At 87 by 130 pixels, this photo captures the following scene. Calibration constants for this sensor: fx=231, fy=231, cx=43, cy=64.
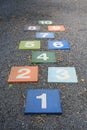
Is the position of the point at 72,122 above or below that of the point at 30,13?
above

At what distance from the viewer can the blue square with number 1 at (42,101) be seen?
282 cm

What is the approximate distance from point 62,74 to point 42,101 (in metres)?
0.76

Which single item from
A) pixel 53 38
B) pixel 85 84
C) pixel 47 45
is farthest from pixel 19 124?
pixel 53 38

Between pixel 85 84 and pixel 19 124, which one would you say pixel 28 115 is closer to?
pixel 19 124

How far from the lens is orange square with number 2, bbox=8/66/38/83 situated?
3408 millimetres

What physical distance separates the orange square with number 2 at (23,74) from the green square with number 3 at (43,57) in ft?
0.87

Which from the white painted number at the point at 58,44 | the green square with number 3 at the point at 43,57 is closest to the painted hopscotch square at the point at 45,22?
the white painted number at the point at 58,44

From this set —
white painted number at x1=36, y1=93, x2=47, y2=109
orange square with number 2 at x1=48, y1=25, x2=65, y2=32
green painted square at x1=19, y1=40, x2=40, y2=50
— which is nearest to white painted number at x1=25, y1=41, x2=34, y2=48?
green painted square at x1=19, y1=40, x2=40, y2=50

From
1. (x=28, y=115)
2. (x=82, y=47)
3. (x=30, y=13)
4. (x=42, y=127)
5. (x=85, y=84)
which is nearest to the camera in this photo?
(x=42, y=127)

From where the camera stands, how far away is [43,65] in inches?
153

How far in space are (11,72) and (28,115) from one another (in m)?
1.03

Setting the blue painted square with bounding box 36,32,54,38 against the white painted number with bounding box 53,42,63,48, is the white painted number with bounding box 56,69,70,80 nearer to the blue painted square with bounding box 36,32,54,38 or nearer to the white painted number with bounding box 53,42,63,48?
the white painted number with bounding box 53,42,63,48

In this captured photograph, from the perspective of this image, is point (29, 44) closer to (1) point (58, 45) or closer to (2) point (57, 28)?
(1) point (58, 45)

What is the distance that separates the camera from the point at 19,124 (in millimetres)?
2648
